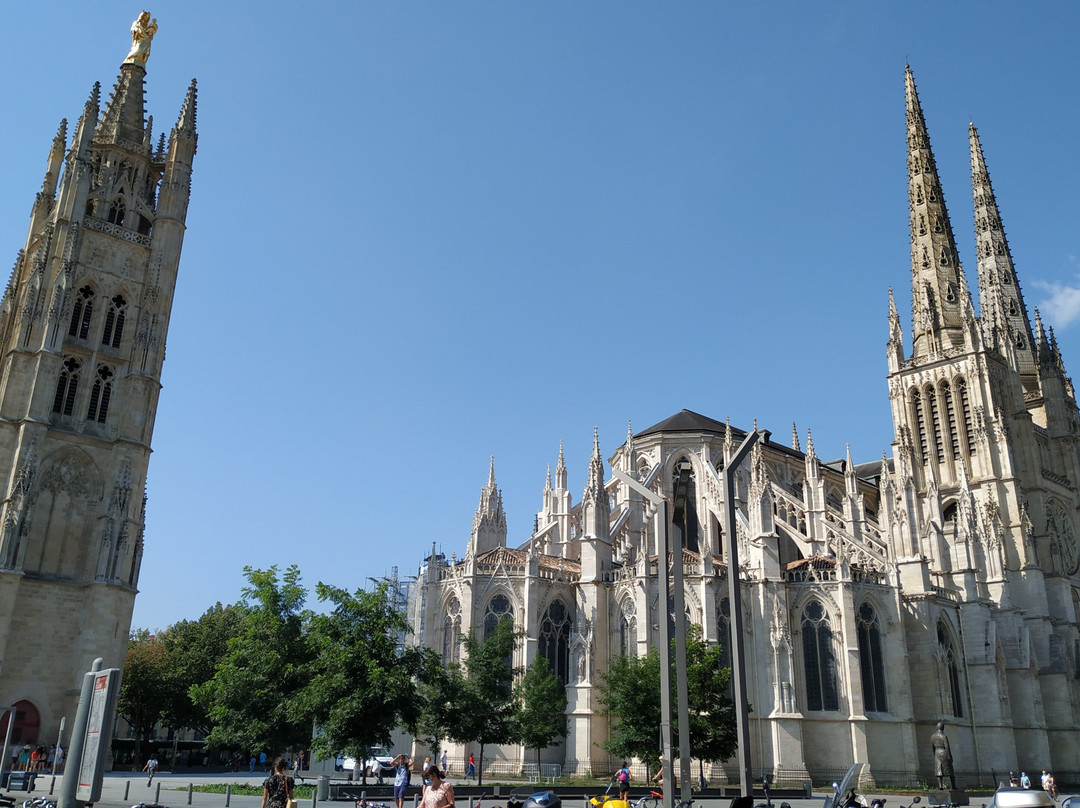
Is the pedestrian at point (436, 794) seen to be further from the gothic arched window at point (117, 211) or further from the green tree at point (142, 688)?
the green tree at point (142, 688)

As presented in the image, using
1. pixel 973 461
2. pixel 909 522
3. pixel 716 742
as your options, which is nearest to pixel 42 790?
pixel 716 742

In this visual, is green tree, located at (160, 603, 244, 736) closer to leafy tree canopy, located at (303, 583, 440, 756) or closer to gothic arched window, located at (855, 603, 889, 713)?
leafy tree canopy, located at (303, 583, 440, 756)

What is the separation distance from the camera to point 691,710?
31.9 metres

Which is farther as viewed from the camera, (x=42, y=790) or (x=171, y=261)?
(x=171, y=261)

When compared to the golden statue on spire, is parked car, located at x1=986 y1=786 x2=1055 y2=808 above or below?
below

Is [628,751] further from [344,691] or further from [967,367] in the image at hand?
[967,367]

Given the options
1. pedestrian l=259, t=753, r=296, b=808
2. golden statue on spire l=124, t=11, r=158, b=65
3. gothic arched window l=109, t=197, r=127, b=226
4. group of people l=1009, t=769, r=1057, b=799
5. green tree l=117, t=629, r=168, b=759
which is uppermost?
golden statue on spire l=124, t=11, r=158, b=65

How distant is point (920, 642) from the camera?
3944 cm

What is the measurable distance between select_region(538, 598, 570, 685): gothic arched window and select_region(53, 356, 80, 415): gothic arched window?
2280 centimetres

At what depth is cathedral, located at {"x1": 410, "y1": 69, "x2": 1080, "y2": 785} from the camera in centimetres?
3634

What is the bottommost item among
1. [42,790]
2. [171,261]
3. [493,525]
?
[42,790]

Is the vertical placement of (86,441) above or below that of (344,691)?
above

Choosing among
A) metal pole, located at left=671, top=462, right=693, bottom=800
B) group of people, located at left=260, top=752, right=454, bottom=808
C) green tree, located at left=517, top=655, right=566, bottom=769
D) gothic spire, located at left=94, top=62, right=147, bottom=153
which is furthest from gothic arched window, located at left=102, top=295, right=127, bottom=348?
metal pole, located at left=671, top=462, right=693, bottom=800

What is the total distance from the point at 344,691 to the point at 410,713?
84.1 inches
